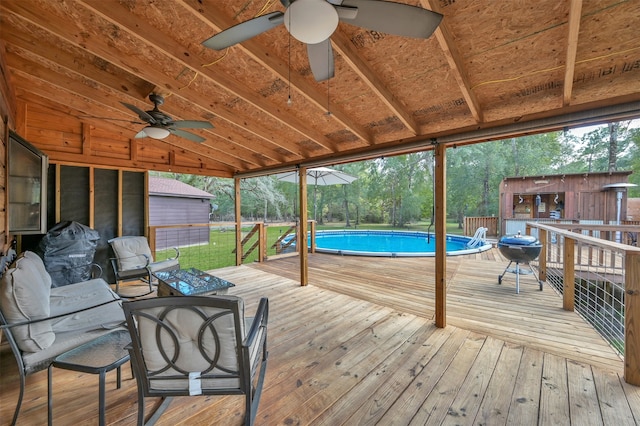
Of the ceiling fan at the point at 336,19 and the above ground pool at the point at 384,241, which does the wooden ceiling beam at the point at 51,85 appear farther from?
the above ground pool at the point at 384,241

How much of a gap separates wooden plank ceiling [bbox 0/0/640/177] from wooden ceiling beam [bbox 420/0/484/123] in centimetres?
1

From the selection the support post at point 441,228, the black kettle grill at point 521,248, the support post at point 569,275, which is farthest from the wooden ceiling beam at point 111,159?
the support post at point 569,275

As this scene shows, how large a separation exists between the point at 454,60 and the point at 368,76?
2.28 feet

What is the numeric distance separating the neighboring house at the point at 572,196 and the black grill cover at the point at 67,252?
1292 centimetres

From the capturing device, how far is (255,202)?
762 inches

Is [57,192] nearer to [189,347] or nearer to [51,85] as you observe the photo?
[51,85]

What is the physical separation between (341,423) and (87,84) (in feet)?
15.2

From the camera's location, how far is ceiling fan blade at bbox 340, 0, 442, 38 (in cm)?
123

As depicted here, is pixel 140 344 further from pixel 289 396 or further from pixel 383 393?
pixel 383 393

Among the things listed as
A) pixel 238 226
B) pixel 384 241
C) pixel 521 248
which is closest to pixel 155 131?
pixel 238 226

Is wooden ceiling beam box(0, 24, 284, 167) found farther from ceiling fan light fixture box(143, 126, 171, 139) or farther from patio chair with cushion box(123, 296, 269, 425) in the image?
patio chair with cushion box(123, 296, 269, 425)

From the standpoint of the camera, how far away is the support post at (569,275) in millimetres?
3229

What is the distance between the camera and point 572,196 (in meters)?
9.71

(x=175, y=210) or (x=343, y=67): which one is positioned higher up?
(x=343, y=67)
